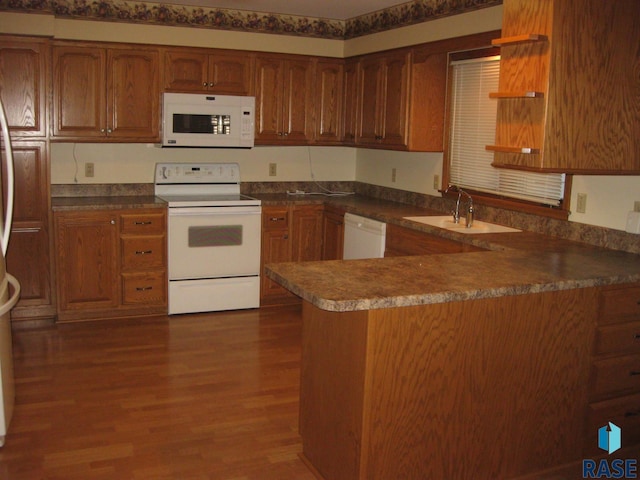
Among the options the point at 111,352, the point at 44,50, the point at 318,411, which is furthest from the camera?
the point at 44,50

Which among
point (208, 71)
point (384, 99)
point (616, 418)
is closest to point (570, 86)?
point (616, 418)

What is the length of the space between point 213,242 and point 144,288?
2.10 feet

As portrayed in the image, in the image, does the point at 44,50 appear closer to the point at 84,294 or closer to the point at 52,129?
the point at 52,129

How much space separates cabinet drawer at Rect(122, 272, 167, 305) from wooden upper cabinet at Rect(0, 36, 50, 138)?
1.25m

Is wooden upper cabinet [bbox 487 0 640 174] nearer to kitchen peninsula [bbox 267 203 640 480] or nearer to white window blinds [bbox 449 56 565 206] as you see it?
kitchen peninsula [bbox 267 203 640 480]

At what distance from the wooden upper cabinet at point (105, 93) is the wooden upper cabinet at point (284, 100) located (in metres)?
0.86

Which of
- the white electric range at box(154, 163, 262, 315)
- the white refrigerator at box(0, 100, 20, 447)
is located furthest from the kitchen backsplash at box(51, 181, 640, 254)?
the white refrigerator at box(0, 100, 20, 447)

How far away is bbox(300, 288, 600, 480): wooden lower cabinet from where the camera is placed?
2.60m

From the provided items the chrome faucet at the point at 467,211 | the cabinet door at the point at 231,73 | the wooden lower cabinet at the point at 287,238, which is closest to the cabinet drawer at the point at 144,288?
the wooden lower cabinet at the point at 287,238

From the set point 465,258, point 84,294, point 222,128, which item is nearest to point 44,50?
point 222,128

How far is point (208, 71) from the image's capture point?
5.57 metres

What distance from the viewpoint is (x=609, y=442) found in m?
3.20

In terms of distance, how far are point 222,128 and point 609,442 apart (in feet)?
12.3

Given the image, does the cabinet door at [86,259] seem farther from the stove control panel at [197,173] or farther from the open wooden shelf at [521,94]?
the open wooden shelf at [521,94]
